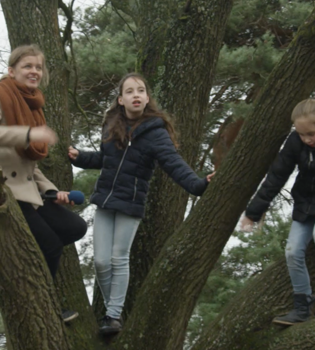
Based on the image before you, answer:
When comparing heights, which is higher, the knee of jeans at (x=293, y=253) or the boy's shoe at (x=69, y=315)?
the knee of jeans at (x=293, y=253)

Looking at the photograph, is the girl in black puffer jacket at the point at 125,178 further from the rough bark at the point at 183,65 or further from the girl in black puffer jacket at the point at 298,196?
the rough bark at the point at 183,65

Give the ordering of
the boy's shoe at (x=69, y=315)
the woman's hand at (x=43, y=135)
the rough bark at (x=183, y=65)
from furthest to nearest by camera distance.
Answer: the rough bark at (x=183, y=65) < the boy's shoe at (x=69, y=315) < the woman's hand at (x=43, y=135)

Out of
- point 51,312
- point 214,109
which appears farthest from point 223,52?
point 51,312

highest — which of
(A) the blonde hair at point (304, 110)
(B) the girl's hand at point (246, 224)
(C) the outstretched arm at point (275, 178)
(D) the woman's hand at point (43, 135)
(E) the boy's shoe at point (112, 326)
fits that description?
(A) the blonde hair at point (304, 110)

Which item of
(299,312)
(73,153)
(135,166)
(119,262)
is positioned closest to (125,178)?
(135,166)

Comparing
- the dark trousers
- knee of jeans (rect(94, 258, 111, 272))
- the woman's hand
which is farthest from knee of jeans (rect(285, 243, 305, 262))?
the woman's hand

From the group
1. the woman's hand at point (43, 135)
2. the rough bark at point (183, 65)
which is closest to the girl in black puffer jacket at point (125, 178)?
the rough bark at point (183, 65)

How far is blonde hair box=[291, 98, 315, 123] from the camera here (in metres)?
3.26

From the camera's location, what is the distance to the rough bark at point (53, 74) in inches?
160

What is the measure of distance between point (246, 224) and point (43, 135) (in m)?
1.20

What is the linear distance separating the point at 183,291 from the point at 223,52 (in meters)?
5.29

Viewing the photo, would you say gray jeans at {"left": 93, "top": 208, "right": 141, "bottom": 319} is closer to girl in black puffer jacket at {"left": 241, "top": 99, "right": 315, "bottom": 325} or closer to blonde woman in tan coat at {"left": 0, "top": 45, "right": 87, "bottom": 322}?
blonde woman in tan coat at {"left": 0, "top": 45, "right": 87, "bottom": 322}

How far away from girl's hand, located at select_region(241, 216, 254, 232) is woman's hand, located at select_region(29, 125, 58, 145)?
112 cm

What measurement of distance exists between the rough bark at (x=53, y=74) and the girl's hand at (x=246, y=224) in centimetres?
111
